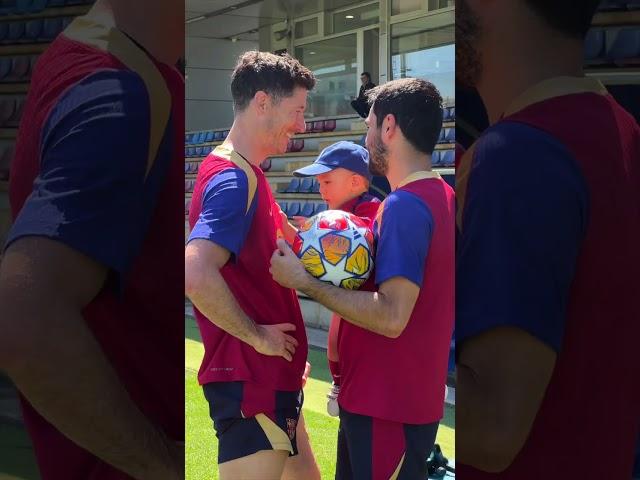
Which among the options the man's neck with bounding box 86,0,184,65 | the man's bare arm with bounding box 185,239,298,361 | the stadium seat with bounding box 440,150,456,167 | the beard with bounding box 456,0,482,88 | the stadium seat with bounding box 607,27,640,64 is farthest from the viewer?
the man's bare arm with bounding box 185,239,298,361

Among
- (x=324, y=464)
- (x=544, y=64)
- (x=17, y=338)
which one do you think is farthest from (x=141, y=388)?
(x=544, y=64)

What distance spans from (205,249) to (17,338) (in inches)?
19.2

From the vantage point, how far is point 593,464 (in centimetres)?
152

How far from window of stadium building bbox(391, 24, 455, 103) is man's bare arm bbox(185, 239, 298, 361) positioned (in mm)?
615

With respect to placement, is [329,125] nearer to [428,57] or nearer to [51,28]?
[428,57]

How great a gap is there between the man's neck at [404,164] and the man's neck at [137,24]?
0.57 metres

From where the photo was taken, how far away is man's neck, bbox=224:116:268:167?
1959 mm

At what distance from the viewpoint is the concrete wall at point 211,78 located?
1.87 m

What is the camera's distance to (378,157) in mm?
1856

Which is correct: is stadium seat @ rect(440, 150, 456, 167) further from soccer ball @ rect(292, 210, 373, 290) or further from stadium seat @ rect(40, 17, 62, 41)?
stadium seat @ rect(40, 17, 62, 41)

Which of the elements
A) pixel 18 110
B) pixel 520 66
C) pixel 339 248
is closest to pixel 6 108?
pixel 18 110

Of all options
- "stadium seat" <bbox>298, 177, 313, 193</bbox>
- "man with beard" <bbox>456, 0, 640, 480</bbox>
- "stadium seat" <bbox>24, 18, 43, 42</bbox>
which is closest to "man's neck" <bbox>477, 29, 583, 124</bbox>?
"man with beard" <bbox>456, 0, 640, 480</bbox>

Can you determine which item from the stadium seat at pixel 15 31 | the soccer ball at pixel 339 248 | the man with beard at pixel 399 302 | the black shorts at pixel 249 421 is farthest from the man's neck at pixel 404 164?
the stadium seat at pixel 15 31

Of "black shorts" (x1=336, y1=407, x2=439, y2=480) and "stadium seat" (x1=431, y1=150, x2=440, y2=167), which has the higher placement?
"stadium seat" (x1=431, y1=150, x2=440, y2=167)
